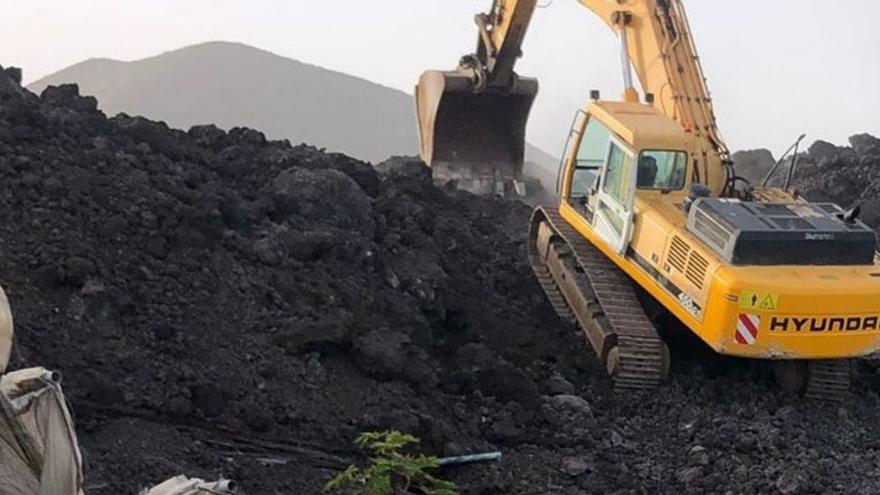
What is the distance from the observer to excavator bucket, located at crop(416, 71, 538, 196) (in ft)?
42.4

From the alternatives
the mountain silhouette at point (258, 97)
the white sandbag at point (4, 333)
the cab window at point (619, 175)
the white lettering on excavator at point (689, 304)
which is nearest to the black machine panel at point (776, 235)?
the white lettering on excavator at point (689, 304)

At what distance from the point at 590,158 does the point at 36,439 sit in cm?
721

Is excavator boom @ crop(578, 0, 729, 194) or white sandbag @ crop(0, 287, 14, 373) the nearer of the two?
white sandbag @ crop(0, 287, 14, 373)

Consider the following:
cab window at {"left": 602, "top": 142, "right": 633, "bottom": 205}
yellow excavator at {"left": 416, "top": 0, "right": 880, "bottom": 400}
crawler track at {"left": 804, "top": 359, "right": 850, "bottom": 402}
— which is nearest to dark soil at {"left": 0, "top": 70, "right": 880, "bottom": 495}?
crawler track at {"left": 804, "top": 359, "right": 850, "bottom": 402}

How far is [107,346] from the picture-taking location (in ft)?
21.5

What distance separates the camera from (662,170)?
911 centimetres

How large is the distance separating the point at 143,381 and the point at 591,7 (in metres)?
6.01

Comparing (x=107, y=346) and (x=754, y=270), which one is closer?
(x=107, y=346)

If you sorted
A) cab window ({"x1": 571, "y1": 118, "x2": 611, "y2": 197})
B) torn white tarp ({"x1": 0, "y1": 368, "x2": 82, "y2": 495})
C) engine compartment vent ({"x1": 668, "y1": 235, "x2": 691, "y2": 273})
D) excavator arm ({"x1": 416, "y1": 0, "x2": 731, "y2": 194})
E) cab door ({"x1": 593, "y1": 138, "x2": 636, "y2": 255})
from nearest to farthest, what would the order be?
torn white tarp ({"x1": 0, "y1": 368, "x2": 82, "y2": 495}) → engine compartment vent ({"x1": 668, "y1": 235, "x2": 691, "y2": 273}) → cab door ({"x1": 593, "y1": 138, "x2": 636, "y2": 255}) → cab window ({"x1": 571, "y1": 118, "x2": 611, "y2": 197}) → excavator arm ({"x1": 416, "y1": 0, "x2": 731, "y2": 194})

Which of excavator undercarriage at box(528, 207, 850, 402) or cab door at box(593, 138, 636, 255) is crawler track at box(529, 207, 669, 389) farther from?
cab door at box(593, 138, 636, 255)

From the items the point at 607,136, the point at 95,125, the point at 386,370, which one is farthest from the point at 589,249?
the point at 95,125

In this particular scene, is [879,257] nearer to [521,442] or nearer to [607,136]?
[607,136]

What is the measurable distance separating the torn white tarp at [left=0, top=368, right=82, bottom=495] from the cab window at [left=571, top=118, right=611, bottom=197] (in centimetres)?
673

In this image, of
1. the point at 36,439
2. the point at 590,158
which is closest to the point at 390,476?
the point at 36,439
